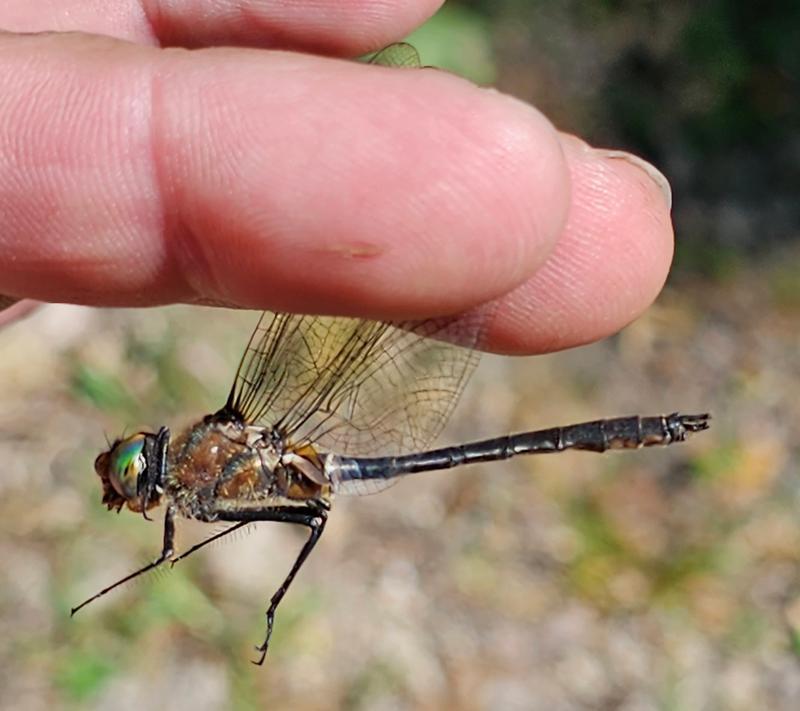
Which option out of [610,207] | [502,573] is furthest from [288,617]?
[610,207]

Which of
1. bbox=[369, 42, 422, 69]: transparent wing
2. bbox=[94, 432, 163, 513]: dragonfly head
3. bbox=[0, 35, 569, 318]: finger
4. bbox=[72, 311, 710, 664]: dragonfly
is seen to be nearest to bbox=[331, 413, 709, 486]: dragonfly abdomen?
bbox=[72, 311, 710, 664]: dragonfly

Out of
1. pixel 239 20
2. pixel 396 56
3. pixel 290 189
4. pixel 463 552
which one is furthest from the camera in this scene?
pixel 463 552

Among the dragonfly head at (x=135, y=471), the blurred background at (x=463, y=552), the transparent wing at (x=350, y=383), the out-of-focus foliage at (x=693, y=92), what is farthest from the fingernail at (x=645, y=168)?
the out-of-focus foliage at (x=693, y=92)

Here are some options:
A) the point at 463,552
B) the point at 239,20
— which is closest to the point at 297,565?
the point at 239,20

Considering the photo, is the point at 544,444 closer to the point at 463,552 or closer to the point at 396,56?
the point at 396,56

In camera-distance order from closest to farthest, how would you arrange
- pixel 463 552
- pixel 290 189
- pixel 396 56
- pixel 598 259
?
pixel 290 189 < pixel 598 259 < pixel 396 56 < pixel 463 552

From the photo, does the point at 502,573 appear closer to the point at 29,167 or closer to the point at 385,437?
the point at 385,437

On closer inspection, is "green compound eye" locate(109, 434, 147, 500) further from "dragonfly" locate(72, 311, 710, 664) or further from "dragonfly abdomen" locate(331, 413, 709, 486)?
"dragonfly abdomen" locate(331, 413, 709, 486)
